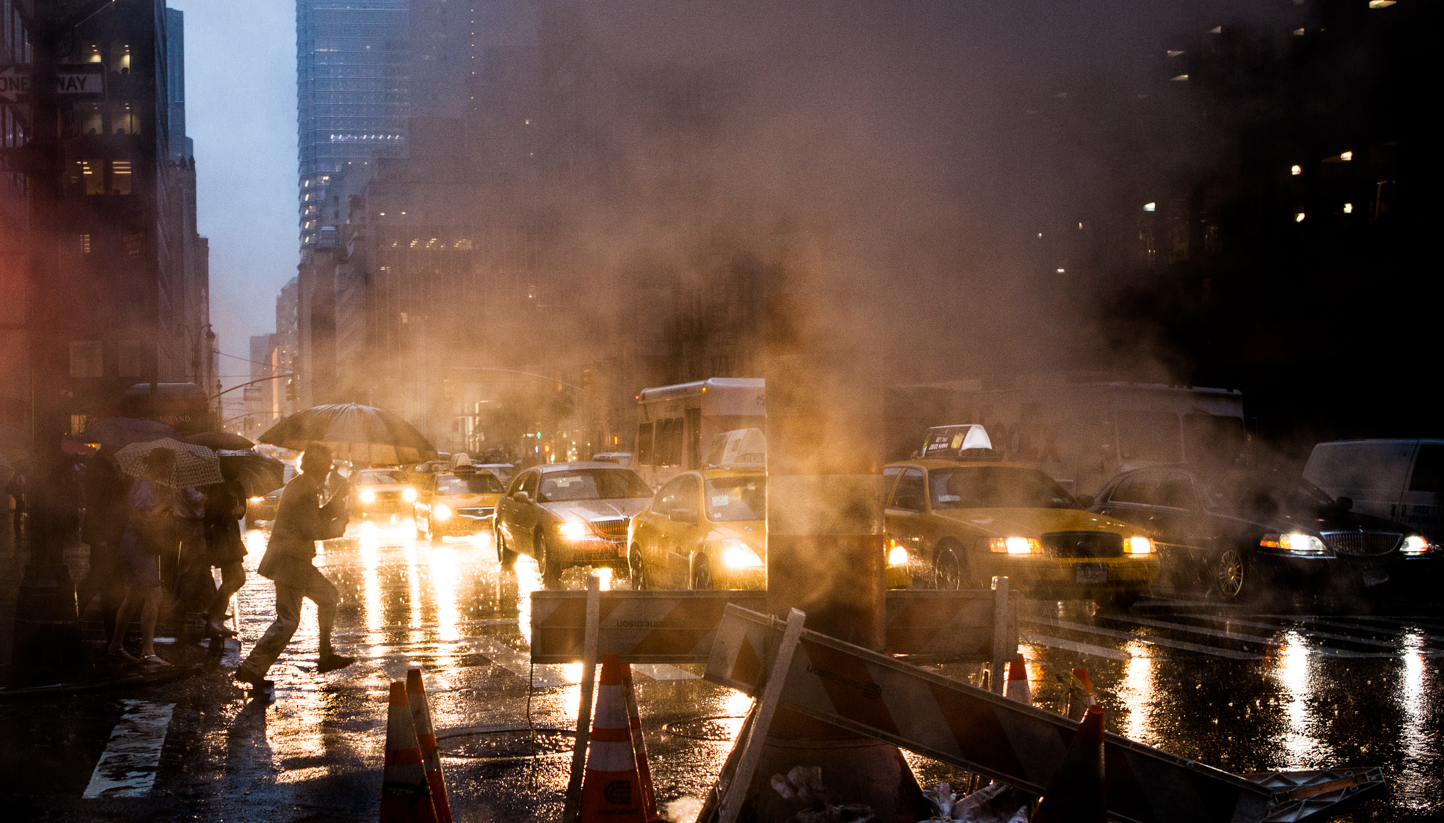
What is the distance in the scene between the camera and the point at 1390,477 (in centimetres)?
1202

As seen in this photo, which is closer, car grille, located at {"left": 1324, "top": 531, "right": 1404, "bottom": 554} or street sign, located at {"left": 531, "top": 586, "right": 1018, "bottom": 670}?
street sign, located at {"left": 531, "top": 586, "right": 1018, "bottom": 670}

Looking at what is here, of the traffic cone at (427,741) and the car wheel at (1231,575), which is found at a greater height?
the traffic cone at (427,741)

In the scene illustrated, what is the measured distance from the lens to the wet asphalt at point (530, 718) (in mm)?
4363

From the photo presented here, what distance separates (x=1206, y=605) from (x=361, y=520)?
19411 mm

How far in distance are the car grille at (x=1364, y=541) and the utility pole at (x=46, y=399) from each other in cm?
969

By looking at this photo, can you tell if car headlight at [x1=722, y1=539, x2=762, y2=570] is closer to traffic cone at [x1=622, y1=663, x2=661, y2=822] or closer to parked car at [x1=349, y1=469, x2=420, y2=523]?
traffic cone at [x1=622, y1=663, x2=661, y2=822]

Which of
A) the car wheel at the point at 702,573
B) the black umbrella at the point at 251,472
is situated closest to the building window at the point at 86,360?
the black umbrella at the point at 251,472

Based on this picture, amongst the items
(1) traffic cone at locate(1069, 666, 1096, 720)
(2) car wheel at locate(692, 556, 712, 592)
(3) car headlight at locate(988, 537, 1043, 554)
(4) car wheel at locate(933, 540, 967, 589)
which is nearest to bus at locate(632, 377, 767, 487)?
(4) car wheel at locate(933, 540, 967, 589)

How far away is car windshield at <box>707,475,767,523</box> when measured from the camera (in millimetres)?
9117

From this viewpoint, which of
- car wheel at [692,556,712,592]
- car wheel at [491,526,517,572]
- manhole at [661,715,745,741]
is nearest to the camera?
manhole at [661,715,745,741]

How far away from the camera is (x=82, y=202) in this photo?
2219 inches

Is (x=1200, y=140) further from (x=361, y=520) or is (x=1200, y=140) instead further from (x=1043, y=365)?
(x=361, y=520)

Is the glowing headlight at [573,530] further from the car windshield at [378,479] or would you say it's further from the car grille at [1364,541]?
the car windshield at [378,479]

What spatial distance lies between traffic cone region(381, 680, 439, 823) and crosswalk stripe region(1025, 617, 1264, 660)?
5.47 metres
